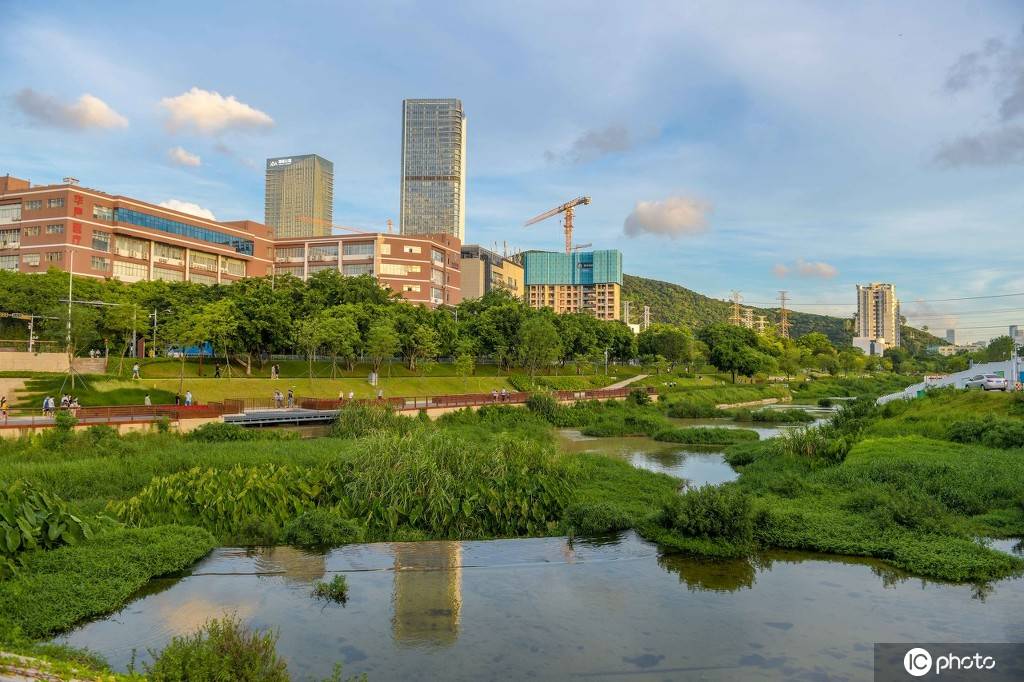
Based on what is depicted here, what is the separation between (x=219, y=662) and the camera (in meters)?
8.95

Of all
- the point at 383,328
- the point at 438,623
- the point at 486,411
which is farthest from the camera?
the point at 383,328

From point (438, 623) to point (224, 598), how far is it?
185 inches

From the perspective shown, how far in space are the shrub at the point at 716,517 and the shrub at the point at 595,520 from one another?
2.17 metres

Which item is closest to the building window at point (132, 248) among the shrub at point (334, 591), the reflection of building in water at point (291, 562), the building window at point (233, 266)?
the building window at point (233, 266)

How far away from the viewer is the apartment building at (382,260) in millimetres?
123312

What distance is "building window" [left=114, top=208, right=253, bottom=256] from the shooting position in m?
92.2

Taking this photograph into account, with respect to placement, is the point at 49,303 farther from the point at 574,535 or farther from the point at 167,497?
the point at 574,535

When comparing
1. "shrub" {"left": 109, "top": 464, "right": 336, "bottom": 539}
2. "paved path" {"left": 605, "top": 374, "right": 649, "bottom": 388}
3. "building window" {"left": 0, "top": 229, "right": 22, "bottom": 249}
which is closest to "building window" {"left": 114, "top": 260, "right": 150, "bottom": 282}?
"building window" {"left": 0, "top": 229, "right": 22, "bottom": 249}

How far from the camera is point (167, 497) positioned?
66.8 feet

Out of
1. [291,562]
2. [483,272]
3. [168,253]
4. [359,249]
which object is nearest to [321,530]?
[291,562]

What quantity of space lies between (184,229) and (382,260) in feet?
109

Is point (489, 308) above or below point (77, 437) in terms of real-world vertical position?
above

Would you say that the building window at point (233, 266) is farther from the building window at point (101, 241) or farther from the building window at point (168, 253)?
the building window at point (101, 241)

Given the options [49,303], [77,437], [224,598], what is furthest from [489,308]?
[224,598]
